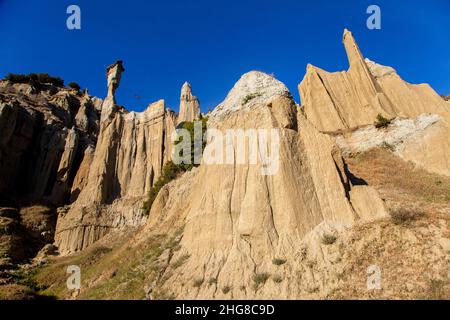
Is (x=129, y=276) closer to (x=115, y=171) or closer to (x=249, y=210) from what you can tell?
(x=249, y=210)

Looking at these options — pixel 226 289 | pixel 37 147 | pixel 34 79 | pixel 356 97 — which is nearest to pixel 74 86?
pixel 34 79

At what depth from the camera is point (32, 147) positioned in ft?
156

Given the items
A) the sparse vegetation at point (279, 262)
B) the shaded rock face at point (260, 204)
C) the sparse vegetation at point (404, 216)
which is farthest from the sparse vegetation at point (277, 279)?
the sparse vegetation at point (404, 216)

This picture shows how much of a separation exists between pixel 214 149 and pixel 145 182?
28230 mm

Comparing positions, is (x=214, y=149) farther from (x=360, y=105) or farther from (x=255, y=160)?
(x=360, y=105)

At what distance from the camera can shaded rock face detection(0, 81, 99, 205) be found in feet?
143

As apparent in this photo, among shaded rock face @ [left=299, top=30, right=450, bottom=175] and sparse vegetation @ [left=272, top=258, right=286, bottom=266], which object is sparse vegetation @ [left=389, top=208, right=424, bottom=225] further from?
shaded rock face @ [left=299, top=30, right=450, bottom=175]

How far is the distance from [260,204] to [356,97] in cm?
3653

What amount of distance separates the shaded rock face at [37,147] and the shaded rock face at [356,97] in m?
32.3

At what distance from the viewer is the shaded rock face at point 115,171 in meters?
38.3
